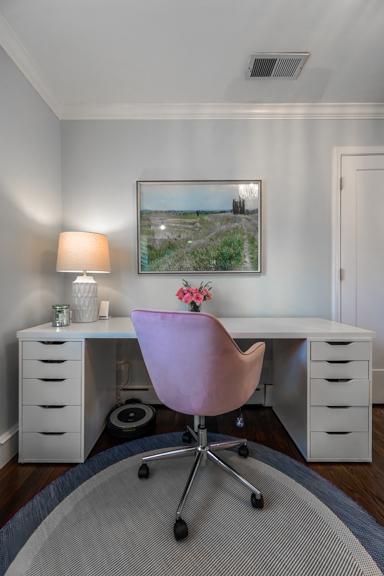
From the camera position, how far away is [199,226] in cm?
196

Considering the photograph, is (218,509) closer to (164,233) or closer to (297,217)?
(164,233)

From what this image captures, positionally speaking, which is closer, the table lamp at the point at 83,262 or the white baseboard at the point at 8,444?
the white baseboard at the point at 8,444

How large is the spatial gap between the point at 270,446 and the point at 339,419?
44cm

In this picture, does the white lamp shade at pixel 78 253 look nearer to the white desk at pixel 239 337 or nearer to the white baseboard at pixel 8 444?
the white desk at pixel 239 337

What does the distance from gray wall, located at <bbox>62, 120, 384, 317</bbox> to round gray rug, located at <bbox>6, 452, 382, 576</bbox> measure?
116 cm

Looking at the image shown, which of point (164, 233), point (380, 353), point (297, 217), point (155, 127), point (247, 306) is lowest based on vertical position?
point (380, 353)

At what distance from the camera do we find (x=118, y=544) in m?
0.92

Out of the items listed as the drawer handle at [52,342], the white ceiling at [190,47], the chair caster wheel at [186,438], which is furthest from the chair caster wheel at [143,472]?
the white ceiling at [190,47]

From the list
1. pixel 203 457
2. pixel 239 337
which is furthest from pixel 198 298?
pixel 203 457

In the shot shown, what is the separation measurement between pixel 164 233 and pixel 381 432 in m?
2.11

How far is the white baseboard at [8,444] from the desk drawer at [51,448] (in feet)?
0.31

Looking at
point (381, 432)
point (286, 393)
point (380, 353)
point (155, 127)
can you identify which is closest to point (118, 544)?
point (286, 393)

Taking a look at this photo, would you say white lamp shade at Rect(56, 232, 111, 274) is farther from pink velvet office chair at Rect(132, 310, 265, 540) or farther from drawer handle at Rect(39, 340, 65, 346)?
pink velvet office chair at Rect(132, 310, 265, 540)

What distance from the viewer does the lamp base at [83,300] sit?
1.66 metres
